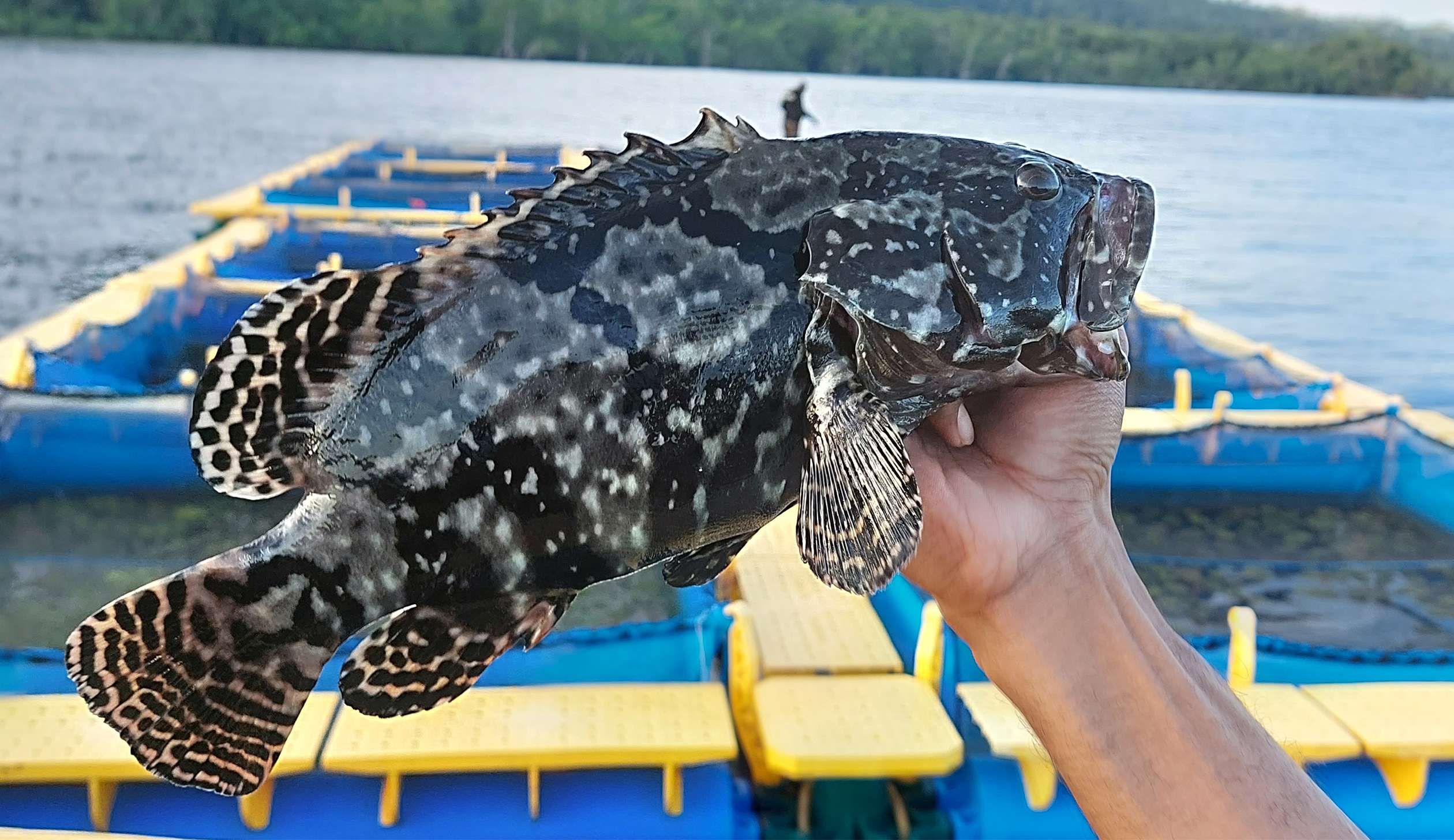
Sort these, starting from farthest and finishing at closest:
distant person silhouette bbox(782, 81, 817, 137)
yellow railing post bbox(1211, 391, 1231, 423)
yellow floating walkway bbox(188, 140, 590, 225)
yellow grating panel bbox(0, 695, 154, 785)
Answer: yellow floating walkway bbox(188, 140, 590, 225)
distant person silhouette bbox(782, 81, 817, 137)
yellow railing post bbox(1211, 391, 1231, 423)
yellow grating panel bbox(0, 695, 154, 785)

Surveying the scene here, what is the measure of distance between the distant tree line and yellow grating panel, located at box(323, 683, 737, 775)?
143 feet

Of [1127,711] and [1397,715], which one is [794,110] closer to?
[1397,715]

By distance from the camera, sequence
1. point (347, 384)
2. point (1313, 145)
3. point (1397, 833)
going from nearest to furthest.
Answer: point (347, 384)
point (1397, 833)
point (1313, 145)

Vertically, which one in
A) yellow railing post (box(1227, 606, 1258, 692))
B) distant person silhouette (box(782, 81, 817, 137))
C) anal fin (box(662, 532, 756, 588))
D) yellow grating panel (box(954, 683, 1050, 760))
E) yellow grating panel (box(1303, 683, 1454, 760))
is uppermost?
distant person silhouette (box(782, 81, 817, 137))

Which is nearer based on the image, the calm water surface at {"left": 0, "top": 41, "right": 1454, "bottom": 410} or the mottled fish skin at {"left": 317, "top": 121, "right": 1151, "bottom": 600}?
the mottled fish skin at {"left": 317, "top": 121, "right": 1151, "bottom": 600}

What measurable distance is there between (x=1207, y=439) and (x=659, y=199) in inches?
316

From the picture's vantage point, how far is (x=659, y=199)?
1.87m

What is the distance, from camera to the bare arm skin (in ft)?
6.77

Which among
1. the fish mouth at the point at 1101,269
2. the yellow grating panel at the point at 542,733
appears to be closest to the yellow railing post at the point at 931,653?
the yellow grating panel at the point at 542,733

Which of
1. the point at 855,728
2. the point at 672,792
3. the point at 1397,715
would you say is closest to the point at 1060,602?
the point at 672,792

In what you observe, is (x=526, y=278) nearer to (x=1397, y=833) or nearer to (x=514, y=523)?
(x=514, y=523)

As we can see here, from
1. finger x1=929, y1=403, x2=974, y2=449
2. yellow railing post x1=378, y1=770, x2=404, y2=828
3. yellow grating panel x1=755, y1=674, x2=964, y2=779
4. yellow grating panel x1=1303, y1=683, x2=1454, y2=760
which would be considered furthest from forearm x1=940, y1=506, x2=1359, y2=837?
yellow grating panel x1=1303, y1=683, x2=1454, y2=760

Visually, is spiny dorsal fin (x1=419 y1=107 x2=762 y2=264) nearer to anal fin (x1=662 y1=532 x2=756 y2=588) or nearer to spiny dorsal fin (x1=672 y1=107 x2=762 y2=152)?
spiny dorsal fin (x1=672 y1=107 x2=762 y2=152)

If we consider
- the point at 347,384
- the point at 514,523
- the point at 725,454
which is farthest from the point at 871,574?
the point at 347,384
